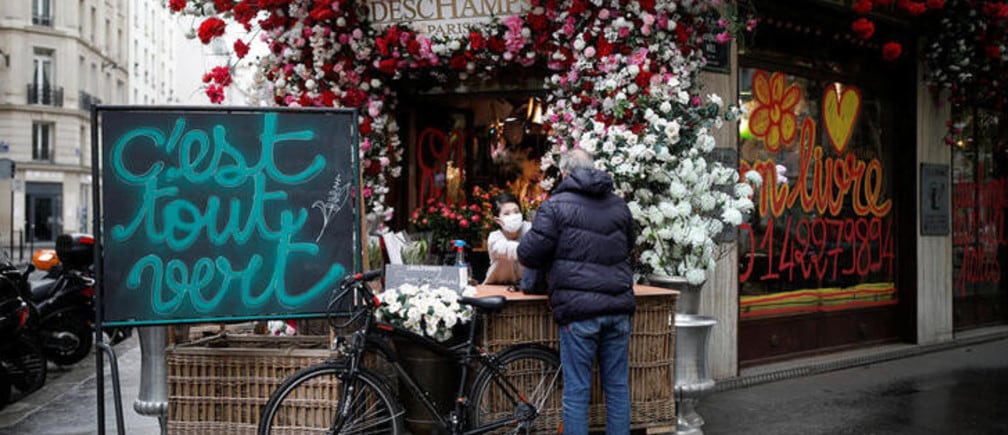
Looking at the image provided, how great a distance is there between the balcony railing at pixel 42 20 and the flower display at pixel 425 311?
134 ft

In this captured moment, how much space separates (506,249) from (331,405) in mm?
1772

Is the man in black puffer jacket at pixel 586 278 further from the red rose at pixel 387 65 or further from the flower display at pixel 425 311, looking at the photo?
the red rose at pixel 387 65

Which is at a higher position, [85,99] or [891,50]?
[85,99]

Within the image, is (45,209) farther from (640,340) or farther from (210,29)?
(640,340)

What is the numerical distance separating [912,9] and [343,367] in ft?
21.8

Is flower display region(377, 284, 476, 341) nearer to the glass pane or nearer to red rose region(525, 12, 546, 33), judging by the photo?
red rose region(525, 12, 546, 33)

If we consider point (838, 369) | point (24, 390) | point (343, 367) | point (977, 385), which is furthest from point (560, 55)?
point (24, 390)

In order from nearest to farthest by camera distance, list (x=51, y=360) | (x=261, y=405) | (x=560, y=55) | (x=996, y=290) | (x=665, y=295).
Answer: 1. (x=261, y=405)
2. (x=665, y=295)
3. (x=560, y=55)
4. (x=51, y=360)
5. (x=996, y=290)

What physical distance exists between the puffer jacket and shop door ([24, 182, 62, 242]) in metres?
39.7

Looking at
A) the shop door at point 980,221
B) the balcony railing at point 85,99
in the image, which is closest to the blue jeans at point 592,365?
the shop door at point 980,221

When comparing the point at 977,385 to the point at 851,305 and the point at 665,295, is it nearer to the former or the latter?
the point at 851,305

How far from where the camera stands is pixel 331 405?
5258mm

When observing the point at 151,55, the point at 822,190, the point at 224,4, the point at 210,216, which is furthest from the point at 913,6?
the point at 151,55

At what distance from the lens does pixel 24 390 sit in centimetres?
793
